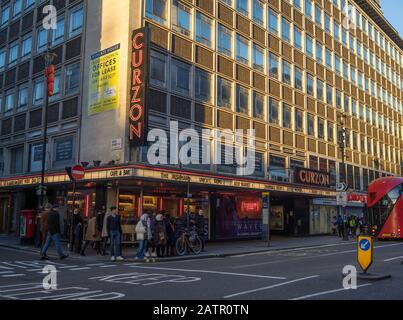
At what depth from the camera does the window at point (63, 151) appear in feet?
81.4

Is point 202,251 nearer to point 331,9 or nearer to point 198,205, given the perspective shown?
point 198,205

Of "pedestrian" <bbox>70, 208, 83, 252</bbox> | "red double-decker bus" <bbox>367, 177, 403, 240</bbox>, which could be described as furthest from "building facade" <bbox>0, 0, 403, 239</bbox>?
"red double-decker bus" <bbox>367, 177, 403, 240</bbox>

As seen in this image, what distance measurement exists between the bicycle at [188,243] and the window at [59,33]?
15.0m

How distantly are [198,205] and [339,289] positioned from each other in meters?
17.4

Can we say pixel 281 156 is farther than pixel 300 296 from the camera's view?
Yes

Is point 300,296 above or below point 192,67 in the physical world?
below

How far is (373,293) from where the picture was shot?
870 cm

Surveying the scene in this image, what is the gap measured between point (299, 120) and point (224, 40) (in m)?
10.3

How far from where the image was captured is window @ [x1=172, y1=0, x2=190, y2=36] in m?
24.4

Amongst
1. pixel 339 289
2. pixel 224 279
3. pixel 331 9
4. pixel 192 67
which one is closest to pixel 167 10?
pixel 192 67

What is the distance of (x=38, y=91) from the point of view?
28.0m

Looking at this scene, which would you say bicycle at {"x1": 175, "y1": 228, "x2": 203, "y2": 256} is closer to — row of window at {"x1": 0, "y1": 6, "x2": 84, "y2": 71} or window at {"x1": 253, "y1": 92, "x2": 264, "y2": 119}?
window at {"x1": 253, "y1": 92, "x2": 264, "y2": 119}

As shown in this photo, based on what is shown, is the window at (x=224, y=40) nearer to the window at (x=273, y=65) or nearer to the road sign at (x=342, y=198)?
the window at (x=273, y=65)

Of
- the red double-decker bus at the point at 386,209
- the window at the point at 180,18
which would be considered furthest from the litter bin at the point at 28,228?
the red double-decker bus at the point at 386,209
